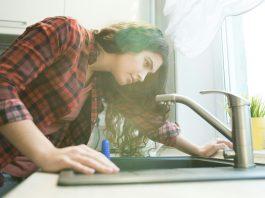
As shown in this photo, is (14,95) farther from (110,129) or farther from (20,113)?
(110,129)

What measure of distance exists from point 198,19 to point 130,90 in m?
0.39

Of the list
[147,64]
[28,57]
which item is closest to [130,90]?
[147,64]

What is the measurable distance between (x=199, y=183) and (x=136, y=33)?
0.75m

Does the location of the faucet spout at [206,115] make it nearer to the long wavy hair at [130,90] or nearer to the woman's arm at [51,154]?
the woman's arm at [51,154]

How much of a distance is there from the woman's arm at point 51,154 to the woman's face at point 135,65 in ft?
1.78

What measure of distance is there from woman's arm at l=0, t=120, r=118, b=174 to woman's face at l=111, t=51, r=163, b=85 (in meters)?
0.54

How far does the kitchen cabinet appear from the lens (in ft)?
5.83

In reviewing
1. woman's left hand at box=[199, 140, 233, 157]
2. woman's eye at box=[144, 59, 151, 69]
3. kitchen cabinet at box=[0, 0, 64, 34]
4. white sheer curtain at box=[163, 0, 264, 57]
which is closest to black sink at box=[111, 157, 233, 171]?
woman's left hand at box=[199, 140, 233, 157]

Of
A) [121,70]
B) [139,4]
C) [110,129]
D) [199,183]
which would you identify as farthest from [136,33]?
[139,4]

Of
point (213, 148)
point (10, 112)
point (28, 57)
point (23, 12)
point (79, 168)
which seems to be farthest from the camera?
point (23, 12)

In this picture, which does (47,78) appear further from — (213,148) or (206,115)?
(213,148)

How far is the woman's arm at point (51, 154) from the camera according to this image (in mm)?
518

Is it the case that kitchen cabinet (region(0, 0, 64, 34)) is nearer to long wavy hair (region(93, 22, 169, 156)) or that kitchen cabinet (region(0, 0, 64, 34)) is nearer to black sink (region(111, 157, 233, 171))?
long wavy hair (region(93, 22, 169, 156))

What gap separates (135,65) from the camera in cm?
109
